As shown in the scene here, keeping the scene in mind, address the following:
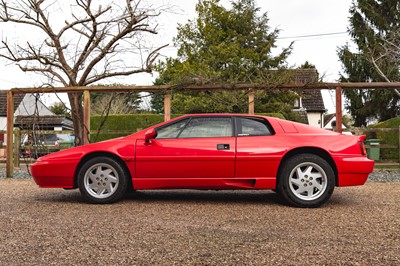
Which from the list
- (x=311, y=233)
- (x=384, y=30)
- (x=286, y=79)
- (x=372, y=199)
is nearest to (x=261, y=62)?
(x=384, y=30)

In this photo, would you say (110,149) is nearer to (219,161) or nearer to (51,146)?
(219,161)

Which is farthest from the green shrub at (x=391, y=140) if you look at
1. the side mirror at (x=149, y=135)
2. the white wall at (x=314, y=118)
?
the white wall at (x=314, y=118)

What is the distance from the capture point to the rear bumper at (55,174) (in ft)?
18.2

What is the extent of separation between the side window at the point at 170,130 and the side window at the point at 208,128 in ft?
0.21

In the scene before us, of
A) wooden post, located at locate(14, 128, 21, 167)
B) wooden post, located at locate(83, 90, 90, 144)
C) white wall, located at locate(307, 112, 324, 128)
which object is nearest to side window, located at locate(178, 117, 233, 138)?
wooden post, located at locate(83, 90, 90, 144)

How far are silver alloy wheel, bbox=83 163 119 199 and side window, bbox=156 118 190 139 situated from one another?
A: 2.62ft

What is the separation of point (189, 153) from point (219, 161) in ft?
1.36

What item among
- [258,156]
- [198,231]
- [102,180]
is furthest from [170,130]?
[198,231]

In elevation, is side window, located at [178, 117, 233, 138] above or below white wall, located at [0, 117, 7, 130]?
below

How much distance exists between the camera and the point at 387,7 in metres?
26.9

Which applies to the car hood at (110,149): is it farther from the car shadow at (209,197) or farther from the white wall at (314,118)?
the white wall at (314,118)

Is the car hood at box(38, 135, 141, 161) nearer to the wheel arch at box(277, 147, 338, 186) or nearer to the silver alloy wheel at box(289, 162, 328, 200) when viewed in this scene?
the wheel arch at box(277, 147, 338, 186)

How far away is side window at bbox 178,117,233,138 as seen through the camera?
557 centimetres

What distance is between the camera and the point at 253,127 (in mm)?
5613
